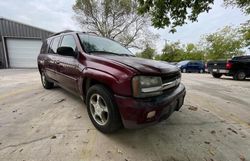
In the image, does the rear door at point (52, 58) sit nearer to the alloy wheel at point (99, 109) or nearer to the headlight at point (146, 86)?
the alloy wheel at point (99, 109)

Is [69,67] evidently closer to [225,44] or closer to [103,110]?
[103,110]

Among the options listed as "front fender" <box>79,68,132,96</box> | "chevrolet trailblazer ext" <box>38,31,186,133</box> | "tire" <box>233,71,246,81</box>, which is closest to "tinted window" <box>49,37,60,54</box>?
"chevrolet trailblazer ext" <box>38,31,186,133</box>

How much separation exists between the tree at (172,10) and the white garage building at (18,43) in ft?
54.0

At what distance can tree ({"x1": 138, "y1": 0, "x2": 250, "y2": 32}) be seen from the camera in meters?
5.11

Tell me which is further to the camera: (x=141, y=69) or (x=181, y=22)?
(x=181, y=22)

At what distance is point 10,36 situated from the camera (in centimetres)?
1705

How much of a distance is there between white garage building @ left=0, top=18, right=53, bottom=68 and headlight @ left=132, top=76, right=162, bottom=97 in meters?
19.1

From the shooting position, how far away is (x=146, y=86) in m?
2.05

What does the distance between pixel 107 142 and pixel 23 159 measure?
3.49ft

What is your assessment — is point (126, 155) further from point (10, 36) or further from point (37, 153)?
point (10, 36)

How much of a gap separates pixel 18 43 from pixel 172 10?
1804 centimetres

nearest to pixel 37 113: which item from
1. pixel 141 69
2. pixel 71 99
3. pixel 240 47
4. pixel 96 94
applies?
pixel 71 99

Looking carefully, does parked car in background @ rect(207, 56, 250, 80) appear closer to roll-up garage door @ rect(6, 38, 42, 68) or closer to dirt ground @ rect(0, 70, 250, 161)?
dirt ground @ rect(0, 70, 250, 161)

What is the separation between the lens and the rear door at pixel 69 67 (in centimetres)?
301
